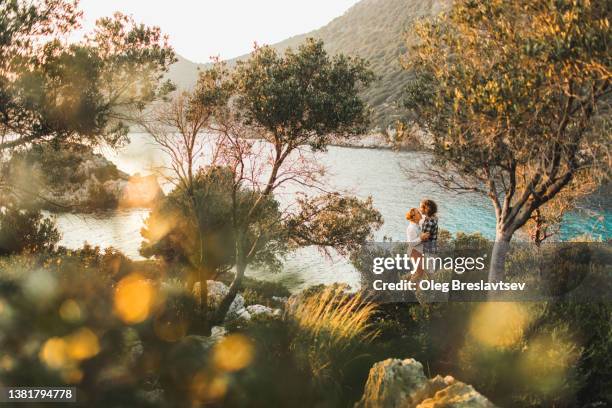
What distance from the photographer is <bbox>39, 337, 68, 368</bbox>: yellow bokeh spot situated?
6565mm

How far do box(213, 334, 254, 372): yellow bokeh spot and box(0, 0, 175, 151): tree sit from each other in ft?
39.7

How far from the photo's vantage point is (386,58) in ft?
599

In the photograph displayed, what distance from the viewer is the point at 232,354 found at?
6.59m

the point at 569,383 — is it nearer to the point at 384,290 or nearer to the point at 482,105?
the point at 482,105

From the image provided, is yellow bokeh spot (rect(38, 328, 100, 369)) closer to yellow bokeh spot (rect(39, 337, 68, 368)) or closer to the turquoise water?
yellow bokeh spot (rect(39, 337, 68, 368))

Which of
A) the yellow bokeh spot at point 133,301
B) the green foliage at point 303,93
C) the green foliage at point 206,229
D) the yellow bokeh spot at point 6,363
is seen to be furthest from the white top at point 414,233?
the green foliage at point 206,229

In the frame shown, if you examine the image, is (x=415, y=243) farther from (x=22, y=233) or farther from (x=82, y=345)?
(x=22, y=233)

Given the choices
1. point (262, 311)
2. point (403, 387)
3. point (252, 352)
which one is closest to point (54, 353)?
point (252, 352)

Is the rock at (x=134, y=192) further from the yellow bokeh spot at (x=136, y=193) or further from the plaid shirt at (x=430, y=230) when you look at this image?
the plaid shirt at (x=430, y=230)

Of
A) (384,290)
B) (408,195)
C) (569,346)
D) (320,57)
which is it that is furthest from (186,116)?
(408,195)

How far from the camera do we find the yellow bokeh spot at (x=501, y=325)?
7.42 m

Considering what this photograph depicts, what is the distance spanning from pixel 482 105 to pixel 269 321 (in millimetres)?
6527

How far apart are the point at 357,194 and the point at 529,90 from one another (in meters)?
21.3

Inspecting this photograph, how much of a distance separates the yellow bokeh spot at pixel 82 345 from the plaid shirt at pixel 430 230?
26.9 feet
